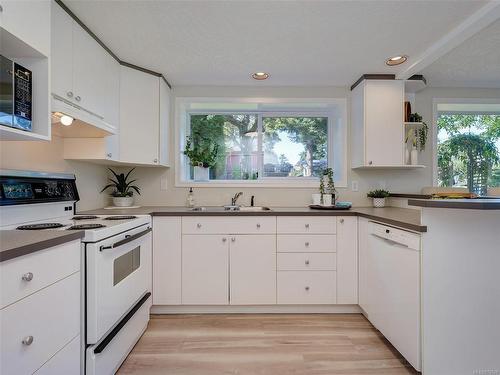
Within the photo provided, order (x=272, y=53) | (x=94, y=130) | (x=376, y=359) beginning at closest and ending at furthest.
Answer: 1. (x=376, y=359)
2. (x=94, y=130)
3. (x=272, y=53)

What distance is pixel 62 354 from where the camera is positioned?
107 cm

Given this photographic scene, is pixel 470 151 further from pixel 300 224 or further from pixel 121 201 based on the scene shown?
pixel 121 201

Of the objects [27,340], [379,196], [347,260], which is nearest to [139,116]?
[27,340]

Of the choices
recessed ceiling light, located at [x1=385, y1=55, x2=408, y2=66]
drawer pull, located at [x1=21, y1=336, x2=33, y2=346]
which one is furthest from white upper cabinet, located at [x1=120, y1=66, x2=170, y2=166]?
recessed ceiling light, located at [x1=385, y1=55, x2=408, y2=66]

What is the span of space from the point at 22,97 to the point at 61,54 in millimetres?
544

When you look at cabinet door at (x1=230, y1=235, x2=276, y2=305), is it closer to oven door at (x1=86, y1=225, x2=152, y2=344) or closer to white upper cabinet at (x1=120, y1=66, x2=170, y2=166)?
oven door at (x1=86, y1=225, x2=152, y2=344)

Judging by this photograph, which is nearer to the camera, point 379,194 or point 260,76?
point 260,76

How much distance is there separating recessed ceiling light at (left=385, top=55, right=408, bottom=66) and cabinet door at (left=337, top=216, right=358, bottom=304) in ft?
4.51

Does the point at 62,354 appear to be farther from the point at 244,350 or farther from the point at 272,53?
the point at 272,53

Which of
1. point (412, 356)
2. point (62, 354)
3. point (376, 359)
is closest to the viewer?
point (62, 354)

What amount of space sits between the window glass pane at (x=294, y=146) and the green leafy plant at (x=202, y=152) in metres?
0.58

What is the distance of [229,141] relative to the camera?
9.46ft

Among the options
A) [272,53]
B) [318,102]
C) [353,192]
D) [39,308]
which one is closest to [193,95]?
[272,53]

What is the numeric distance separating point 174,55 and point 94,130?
34.7 inches
